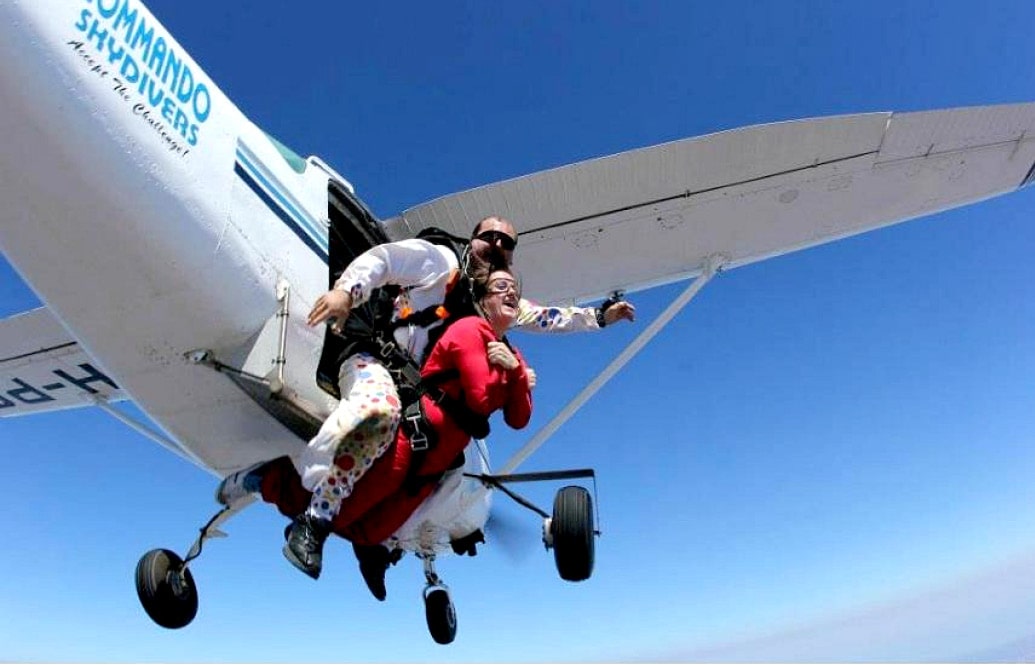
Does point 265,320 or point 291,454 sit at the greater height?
point 265,320

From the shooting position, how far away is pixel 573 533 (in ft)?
11.0

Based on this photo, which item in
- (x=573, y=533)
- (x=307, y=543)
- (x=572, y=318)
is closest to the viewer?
(x=307, y=543)

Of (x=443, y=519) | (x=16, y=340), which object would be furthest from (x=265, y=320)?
(x=16, y=340)

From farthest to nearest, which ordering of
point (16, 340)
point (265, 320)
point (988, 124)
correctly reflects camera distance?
point (16, 340) → point (988, 124) → point (265, 320)

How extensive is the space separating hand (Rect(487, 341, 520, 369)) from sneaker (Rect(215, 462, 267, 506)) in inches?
56.4

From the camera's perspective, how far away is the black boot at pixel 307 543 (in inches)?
114

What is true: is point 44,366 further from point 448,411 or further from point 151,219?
point 448,411

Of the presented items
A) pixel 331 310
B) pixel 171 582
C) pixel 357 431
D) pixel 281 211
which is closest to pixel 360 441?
pixel 357 431

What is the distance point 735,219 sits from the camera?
17.9ft

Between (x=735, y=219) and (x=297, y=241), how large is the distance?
330 centimetres

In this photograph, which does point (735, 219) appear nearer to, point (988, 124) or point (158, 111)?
point (988, 124)

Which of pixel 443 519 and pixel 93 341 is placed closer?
pixel 93 341

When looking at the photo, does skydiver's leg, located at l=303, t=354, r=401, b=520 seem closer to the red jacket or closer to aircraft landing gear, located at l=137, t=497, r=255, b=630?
the red jacket

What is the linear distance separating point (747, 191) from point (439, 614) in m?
3.85
